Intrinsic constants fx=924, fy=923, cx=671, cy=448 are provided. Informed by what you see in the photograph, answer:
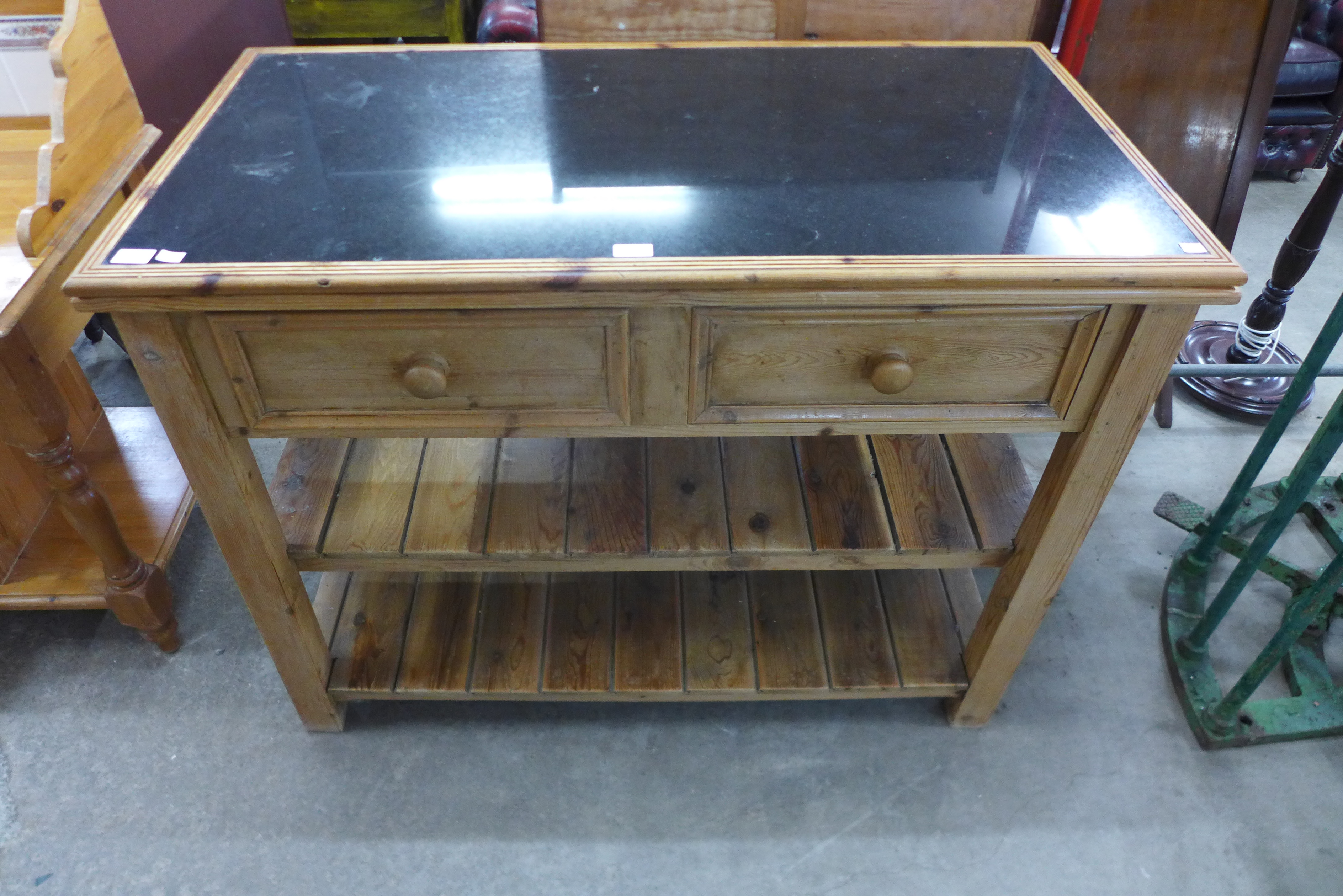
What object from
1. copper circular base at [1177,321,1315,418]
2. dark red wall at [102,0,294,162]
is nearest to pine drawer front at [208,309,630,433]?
dark red wall at [102,0,294,162]

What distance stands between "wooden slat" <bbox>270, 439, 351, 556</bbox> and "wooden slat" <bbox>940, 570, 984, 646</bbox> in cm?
109

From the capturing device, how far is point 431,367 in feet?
3.55

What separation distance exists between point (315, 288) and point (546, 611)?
0.84 m

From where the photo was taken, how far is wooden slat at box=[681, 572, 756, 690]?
156cm

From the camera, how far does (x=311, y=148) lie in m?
1.22

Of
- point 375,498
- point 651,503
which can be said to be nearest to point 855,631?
point 651,503

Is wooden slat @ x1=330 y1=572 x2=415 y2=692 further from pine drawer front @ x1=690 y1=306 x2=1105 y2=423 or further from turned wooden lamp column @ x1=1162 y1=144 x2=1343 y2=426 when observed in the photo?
turned wooden lamp column @ x1=1162 y1=144 x2=1343 y2=426

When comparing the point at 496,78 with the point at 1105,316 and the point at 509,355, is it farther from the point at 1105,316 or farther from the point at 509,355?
the point at 1105,316

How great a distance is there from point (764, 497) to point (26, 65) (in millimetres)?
1531

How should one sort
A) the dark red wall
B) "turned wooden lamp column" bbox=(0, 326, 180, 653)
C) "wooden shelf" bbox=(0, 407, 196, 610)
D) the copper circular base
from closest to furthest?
"turned wooden lamp column" bbox=(0, 326, 180, 653)
"wooden shelf" bbox=(0, 407, 196, 610)
the dark red wall
the copper circular base

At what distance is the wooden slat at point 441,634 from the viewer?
1.55 meters

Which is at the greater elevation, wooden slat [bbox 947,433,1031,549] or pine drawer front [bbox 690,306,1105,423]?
pine drawer front [bbox 690,306,1105,423]

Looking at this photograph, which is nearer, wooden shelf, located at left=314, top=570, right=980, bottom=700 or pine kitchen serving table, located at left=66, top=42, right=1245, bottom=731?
pine kitchen serving table, located at left=66, top=42, right=1245, bottom=731

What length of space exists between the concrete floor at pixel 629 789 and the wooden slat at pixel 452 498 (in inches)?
17.1
